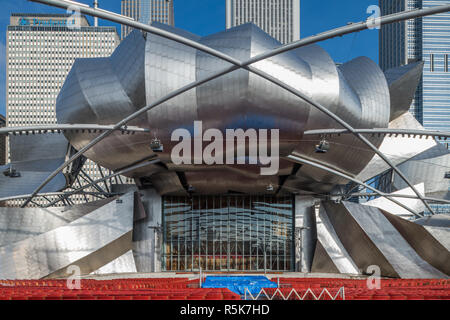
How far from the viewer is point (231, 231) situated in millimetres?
33719

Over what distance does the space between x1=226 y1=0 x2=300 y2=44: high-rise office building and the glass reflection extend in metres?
156

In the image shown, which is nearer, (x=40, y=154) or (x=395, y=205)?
(x=40, y=154)

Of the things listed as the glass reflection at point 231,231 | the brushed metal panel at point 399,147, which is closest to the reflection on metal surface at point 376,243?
the brushed metal panel at point 399,147

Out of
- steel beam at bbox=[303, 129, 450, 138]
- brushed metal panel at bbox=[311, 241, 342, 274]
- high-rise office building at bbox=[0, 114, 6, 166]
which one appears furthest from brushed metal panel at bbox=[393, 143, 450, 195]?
high-rise office building at bbox=[0, 114, 6, 166]

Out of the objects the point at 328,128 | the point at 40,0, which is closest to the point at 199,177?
the point at 328,128

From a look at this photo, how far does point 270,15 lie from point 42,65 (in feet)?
335

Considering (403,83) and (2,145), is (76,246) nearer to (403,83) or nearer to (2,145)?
(403,83)

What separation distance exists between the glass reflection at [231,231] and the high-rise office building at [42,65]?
97019 millimetres

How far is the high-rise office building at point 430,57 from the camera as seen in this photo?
5123 inches

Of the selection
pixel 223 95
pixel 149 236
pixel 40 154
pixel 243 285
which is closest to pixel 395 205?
pixel 149 236

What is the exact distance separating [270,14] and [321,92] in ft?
560

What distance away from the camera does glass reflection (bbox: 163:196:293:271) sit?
110ft
